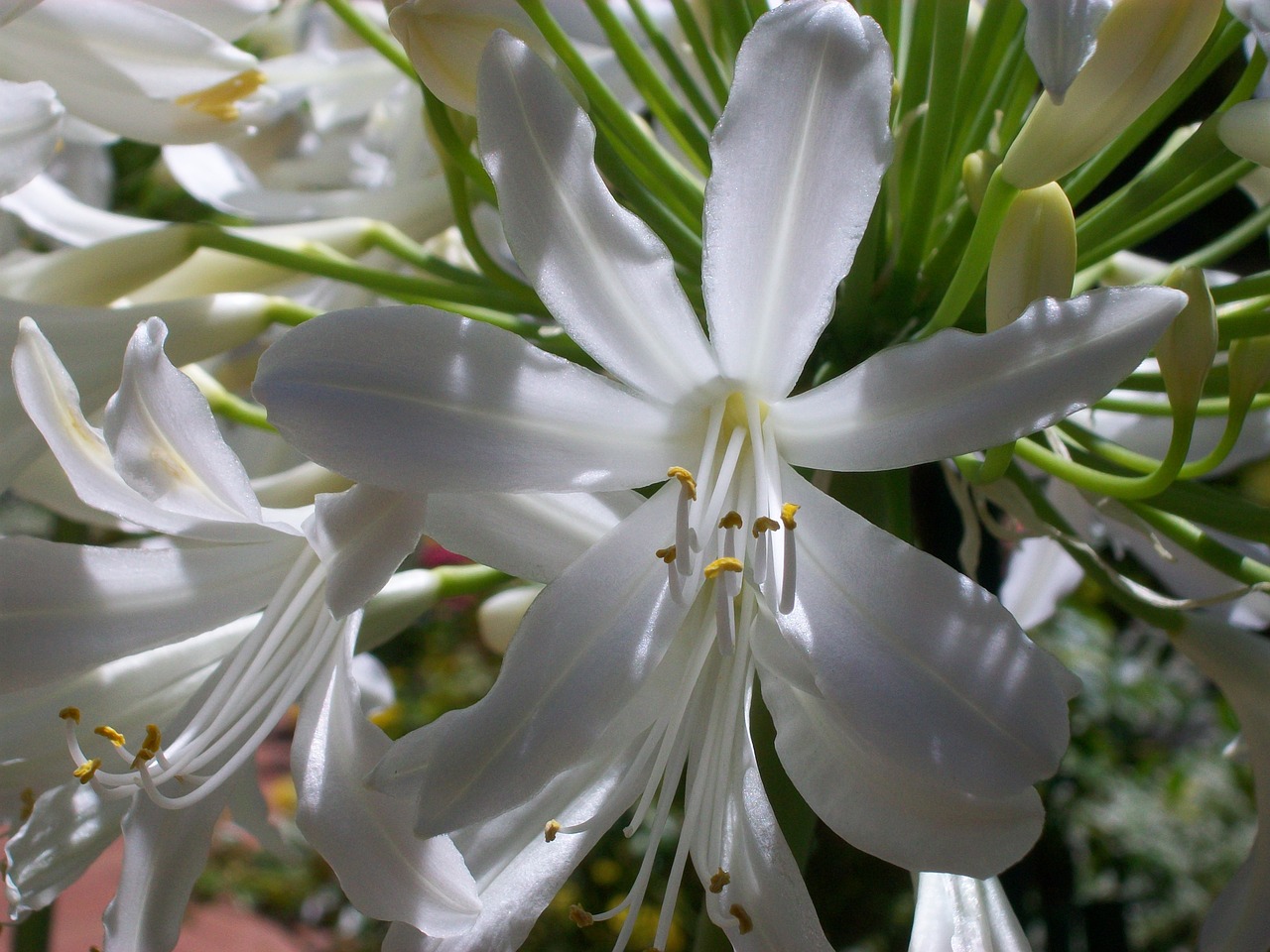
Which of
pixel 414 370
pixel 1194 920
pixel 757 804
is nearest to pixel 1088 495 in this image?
pixel 757 804

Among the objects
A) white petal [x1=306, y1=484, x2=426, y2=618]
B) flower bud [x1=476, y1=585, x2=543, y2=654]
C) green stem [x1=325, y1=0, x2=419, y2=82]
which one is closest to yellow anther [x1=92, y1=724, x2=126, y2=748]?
white petal [x1=306, y1=484, x2=426, y2=618]

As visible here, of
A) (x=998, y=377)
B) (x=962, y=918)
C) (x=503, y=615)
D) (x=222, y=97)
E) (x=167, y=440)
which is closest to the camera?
(x=998, y=377)

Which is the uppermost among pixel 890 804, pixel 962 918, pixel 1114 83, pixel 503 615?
pixel 1114 83

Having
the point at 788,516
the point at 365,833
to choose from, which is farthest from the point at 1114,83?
the point at 365,833

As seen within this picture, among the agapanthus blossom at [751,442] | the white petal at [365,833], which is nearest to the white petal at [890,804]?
the agapanthus blossom at [751,442]

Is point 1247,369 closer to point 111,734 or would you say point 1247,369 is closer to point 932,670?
point 932,670

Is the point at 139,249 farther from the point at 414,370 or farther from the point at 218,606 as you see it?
the point at 414,370

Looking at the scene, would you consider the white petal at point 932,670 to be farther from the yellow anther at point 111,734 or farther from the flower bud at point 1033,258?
the yellow anther at point 111,734
